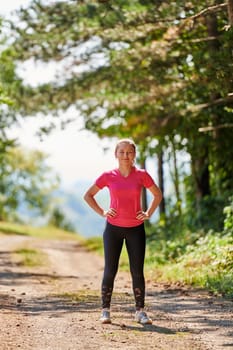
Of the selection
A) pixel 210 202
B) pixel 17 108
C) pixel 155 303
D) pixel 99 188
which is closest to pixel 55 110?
pixel 17 108

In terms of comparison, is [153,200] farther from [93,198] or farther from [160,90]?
[160,90]

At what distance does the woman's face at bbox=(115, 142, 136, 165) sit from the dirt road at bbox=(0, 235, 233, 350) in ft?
6.71

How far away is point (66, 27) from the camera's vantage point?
2628 cm

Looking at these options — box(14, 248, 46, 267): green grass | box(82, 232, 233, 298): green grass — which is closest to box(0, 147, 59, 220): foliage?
box(14, 248, 46, 267): green grass

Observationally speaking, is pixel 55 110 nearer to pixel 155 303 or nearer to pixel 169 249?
pixel 169 249

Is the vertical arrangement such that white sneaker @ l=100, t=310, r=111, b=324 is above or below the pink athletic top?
below

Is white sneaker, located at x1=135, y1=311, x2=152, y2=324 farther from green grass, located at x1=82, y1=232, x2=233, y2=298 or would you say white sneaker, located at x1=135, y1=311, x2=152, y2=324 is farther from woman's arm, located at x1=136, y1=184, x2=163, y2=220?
green grass, located at x1=82, y1=232, x2=233, y2=298

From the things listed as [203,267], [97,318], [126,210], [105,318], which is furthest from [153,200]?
[203,267]

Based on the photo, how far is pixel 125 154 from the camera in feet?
32.6

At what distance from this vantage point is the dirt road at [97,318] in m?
8.58

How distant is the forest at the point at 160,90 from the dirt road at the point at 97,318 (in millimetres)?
2071

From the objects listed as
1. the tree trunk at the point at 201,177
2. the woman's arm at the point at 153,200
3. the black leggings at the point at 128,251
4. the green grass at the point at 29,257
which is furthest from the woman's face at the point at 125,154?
the tree trunk at the point at 201,177

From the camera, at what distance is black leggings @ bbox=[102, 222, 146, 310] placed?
32.9 ft

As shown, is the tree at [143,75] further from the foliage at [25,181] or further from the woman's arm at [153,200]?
the foliage at [25,181]
